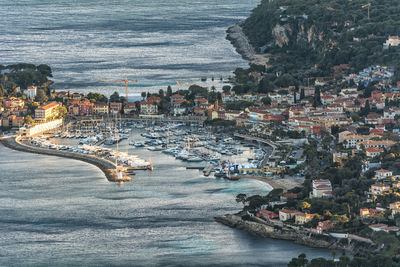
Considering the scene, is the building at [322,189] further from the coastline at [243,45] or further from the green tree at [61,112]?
the coastline at [243,45]

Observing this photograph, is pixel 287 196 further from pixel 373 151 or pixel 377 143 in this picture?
pixel 377 143

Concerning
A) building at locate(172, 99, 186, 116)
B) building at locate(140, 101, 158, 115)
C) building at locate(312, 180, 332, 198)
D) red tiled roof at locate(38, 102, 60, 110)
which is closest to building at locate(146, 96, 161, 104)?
building at locate(140, 101, 158, 115)

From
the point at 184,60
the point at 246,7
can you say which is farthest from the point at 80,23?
the point at 184,60

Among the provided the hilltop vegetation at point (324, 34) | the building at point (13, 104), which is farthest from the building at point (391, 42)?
the building at point (13, 104)

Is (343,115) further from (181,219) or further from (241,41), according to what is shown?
(241,41)

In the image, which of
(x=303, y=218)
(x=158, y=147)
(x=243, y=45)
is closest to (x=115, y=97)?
(x=158, y=147)

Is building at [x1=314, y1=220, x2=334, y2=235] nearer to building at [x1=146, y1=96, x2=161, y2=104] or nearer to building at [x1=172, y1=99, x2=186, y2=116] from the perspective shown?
building at [x1=172, y1=99, x2=186, y2=116]
